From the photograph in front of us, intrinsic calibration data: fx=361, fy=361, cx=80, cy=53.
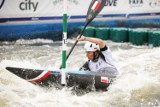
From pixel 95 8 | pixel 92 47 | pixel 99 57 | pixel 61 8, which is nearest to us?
pixel 92 47

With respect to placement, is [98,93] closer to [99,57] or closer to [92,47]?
[99,57]

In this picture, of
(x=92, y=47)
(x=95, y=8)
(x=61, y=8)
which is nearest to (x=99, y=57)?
(x=92, y=47)

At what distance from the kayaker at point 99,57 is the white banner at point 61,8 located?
8160mm

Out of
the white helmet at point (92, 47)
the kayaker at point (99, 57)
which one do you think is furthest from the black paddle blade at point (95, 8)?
the white helmet at point (92, 47)

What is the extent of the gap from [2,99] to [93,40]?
1.95 metres

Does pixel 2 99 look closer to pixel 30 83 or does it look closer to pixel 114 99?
pixel 30 83

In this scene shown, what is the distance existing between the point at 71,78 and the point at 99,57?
68 cm

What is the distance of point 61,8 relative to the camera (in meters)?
15.5

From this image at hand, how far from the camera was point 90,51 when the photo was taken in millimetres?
6867

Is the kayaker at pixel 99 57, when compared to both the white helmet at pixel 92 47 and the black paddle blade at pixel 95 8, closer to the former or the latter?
the white helmet at pixel 92 47

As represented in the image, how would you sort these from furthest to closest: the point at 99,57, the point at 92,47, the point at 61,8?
the point at 61,8
the point at 99,57
the point at 92,47

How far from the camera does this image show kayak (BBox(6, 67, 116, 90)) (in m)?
6.86

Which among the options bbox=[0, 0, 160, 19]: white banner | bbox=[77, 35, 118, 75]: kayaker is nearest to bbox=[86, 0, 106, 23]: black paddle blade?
bbox=[77, 35, 118, 75]: kayaker

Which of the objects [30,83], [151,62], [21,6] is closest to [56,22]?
[21,6]
